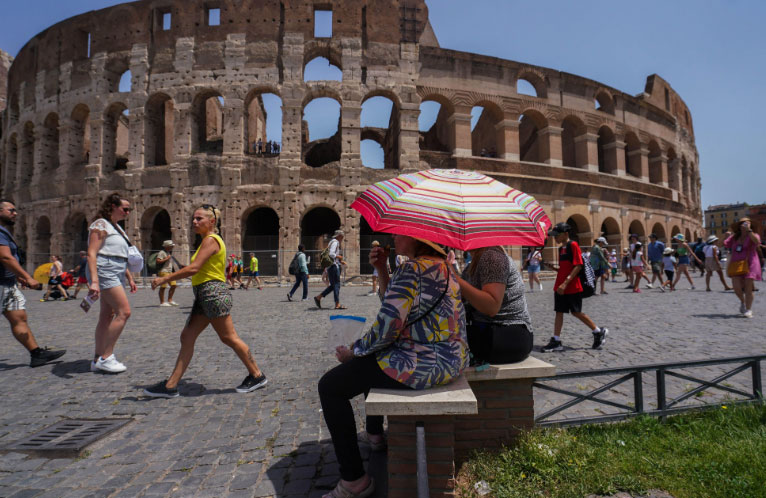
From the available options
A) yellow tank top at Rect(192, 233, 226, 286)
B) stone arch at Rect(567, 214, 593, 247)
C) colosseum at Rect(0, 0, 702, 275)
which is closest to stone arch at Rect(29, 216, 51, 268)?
colosseum at Rect(0, 0, 702, 275)

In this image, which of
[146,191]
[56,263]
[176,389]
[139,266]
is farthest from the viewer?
[146,191]

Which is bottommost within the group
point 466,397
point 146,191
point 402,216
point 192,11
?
point 466,397

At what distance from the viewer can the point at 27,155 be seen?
23.3m

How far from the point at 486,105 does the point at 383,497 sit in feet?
66.3

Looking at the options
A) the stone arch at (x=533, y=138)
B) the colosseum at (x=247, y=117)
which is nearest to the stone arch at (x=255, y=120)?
the colosseum at (x=247, y=117)

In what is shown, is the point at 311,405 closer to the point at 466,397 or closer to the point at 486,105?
the point at 466,397

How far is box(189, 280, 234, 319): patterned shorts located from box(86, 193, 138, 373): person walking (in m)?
1.24

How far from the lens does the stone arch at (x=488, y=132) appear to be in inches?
785

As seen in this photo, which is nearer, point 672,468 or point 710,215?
Result: point 672,468

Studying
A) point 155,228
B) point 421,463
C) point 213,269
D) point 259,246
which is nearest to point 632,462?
point 421,463

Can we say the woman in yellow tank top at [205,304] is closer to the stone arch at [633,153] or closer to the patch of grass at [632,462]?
the patch of grass at [632,462]

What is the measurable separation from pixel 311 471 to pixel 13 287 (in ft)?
15.5

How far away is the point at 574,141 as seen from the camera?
22344 millimetres

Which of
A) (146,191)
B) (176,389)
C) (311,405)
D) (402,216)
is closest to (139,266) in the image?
(176,389)
